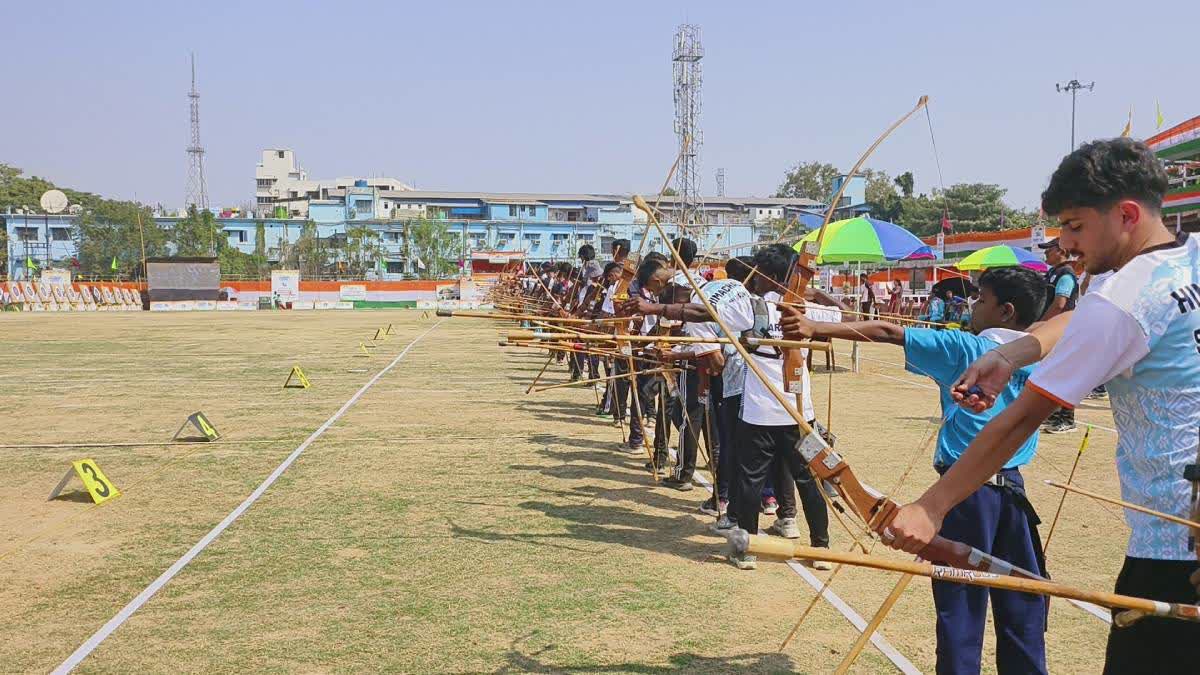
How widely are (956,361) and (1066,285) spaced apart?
8.33 m

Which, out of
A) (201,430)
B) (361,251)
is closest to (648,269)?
(201,430)

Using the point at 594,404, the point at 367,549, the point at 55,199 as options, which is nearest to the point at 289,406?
the point at 594,404

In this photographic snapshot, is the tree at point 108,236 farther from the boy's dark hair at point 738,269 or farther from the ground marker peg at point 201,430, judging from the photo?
the boy's dark hair at point 738,269

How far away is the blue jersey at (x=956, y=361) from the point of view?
3457 millimetres

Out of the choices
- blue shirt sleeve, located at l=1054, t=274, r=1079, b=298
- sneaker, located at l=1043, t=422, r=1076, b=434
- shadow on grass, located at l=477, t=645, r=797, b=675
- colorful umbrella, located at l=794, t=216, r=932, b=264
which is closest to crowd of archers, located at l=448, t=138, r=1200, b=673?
shadow on grass, located at l=477, t=645, r=797, b=675

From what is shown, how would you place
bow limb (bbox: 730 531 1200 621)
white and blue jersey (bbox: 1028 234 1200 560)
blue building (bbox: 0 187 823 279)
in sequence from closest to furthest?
bow limb (bbox: 730 531 1200 621), white and blue jersey (bbox: 1028 234 1200 560), blue building (bbox: 0 187 823 279)

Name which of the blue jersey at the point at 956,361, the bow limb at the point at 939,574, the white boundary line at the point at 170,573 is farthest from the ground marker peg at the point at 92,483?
the bow limb at the point at 939,574

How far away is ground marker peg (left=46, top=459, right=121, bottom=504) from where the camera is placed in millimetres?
7633

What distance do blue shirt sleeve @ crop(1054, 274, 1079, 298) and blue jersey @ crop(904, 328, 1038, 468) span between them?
775 centimetres

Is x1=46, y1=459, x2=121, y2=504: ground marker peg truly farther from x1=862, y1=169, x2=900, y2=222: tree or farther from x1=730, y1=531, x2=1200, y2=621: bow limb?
x1=862, y1=169, x2=900, y2=222: tree

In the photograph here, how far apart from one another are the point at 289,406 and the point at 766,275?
906 cm

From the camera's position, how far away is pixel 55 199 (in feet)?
214

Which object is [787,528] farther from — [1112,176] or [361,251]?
[361,251]

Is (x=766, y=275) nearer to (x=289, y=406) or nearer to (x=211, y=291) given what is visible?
(x=289, y=406)
